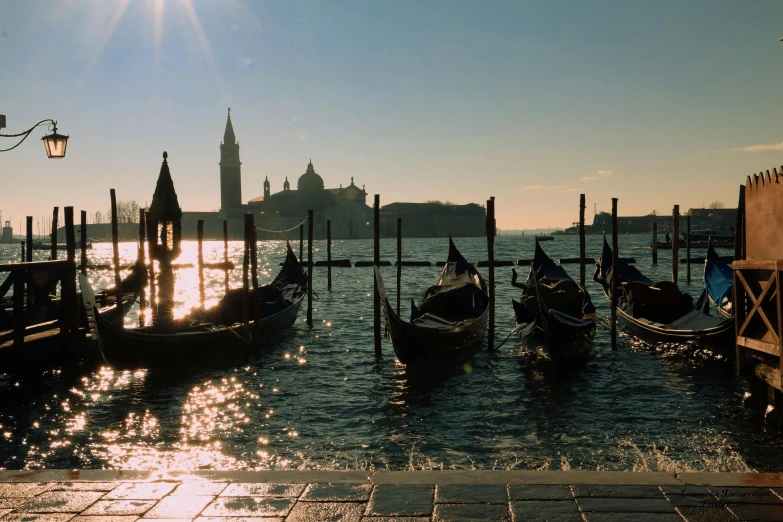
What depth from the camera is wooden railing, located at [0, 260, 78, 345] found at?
303 inches

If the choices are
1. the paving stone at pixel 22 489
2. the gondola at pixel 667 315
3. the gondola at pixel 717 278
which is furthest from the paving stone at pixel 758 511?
the gondola at pixel 717 278

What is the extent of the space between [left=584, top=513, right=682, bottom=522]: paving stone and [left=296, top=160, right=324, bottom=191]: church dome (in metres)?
104

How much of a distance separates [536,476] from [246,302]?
25.2 ft

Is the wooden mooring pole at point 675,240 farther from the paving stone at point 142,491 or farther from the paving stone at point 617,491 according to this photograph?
the paving stone at point 142,491

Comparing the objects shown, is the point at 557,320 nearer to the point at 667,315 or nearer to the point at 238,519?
the point at 667,315

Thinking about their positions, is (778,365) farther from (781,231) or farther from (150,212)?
(150,212)

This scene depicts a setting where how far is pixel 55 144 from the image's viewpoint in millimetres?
7637

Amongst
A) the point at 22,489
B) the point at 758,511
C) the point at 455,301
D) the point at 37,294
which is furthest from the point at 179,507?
the point at 455,301

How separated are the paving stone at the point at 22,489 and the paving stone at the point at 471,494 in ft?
6.20

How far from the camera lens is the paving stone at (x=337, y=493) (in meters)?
3.15

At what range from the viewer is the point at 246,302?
34.4 feet

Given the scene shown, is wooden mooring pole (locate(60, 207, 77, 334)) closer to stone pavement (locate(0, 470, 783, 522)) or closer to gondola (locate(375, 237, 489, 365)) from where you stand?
gondola (locate(375, 237, 489, 365))

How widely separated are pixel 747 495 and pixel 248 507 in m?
2.24

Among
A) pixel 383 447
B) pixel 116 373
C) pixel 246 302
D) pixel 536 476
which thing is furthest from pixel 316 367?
pixel 536 476
